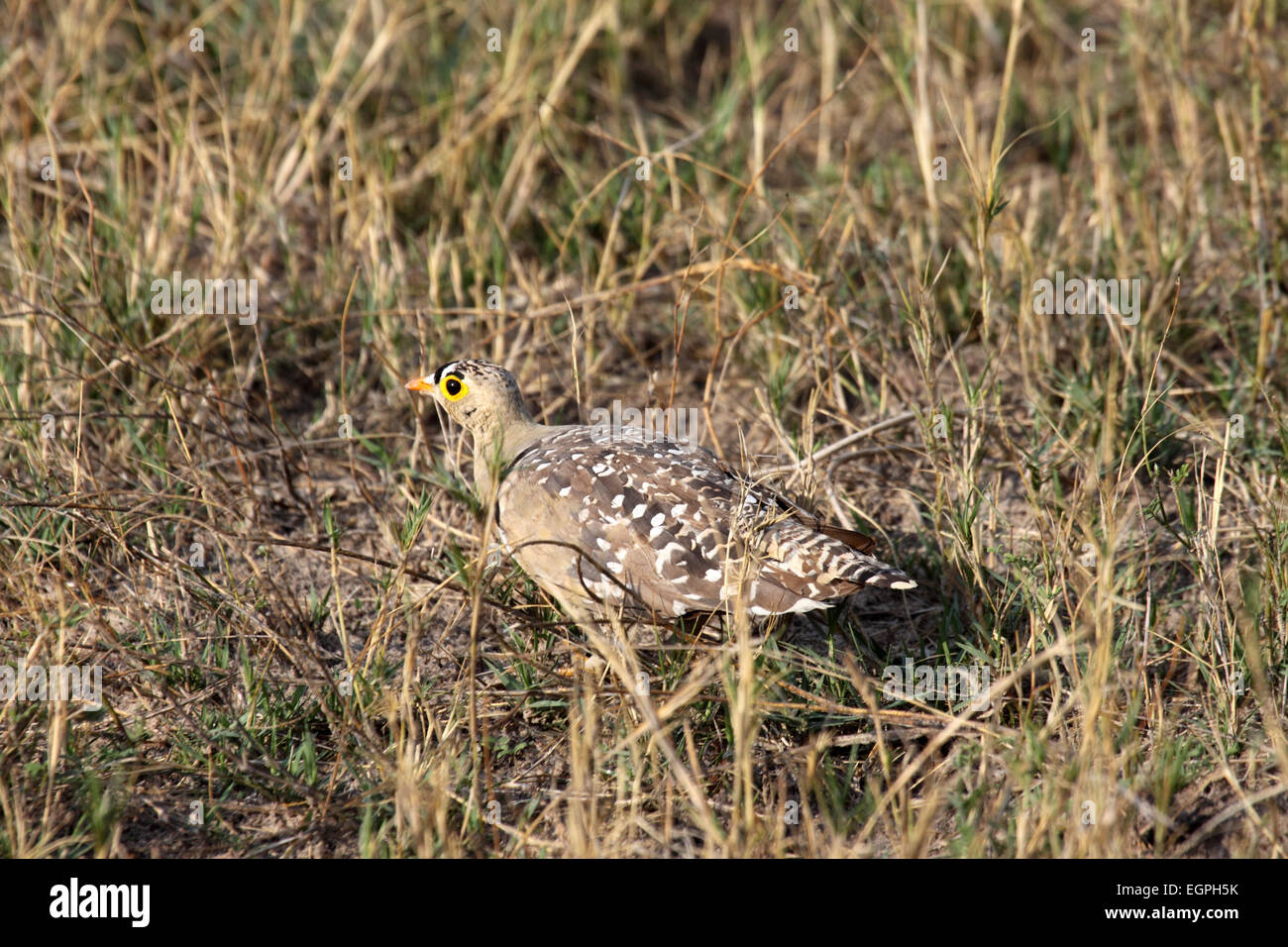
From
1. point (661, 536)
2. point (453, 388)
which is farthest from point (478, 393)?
point (661, 536)

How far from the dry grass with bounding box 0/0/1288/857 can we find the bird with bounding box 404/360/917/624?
9.3 inches

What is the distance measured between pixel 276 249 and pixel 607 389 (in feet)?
6.70

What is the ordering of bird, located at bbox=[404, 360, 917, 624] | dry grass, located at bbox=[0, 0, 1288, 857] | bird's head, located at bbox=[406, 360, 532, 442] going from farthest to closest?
bird's head, located at bbox=[406, 360, 532, 442], bird, located at bbox=[404, 360, 917, 624], dry grass, located at bbox=[0, 0, 1288, 857]

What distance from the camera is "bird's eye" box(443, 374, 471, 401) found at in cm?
485

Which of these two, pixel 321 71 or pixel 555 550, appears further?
pixel 321 71

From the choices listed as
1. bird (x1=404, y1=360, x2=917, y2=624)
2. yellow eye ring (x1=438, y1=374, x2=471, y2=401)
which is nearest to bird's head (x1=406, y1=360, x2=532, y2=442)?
yellow eye ring (x1=438, y1=374, x2=471, y2=401)

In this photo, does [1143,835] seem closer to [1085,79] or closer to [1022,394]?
[1022,394]

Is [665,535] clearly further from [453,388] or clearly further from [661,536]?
[453,388]

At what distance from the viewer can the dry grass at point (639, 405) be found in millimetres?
3801

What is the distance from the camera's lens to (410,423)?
5.72 meters

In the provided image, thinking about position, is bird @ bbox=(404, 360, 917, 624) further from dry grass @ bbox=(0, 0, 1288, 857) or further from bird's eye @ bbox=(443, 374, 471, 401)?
bird's eye @ bbox=(443, 374, 471, 401)

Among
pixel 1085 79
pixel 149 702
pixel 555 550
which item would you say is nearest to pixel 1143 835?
pixel 555 550

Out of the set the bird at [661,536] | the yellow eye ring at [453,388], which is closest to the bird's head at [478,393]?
the yellow eye ring at [453,388]

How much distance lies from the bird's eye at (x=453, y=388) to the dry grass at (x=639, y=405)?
33cm
